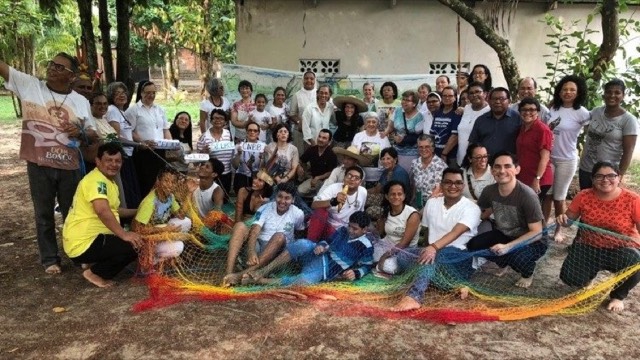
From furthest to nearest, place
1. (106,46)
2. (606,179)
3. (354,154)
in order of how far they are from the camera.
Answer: (106,46) → (354,154) → (606,179)

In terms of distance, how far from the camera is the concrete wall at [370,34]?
8797 mm

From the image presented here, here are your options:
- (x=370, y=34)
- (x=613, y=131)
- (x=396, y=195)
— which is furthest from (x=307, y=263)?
(x=370, y=34)

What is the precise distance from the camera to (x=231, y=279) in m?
3.88

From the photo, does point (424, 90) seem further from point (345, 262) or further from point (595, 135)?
point (345, 262)

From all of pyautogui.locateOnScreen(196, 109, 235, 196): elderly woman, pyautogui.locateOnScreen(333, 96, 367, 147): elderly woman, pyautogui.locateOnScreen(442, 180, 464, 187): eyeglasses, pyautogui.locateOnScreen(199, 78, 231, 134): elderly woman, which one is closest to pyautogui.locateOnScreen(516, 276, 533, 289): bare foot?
pyautogui.locateOnScreen(442, 180, 464, 187): eyeglasses

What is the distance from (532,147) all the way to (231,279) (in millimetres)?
2960

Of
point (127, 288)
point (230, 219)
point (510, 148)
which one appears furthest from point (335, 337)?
point (510, 148)

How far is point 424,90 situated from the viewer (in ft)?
19.2

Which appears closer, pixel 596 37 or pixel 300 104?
pixel 300 104

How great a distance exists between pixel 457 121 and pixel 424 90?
0.94 m

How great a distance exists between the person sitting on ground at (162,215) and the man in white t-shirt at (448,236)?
1.97 m

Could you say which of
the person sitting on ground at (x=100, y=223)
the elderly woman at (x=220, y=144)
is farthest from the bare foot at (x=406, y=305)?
the elderly woman at (x=220, y=144)

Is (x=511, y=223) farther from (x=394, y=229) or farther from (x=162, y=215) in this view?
(x=162, y=215)

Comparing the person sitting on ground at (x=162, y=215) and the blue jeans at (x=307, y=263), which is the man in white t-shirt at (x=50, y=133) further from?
the blue jeans at (x=307, y=263)
